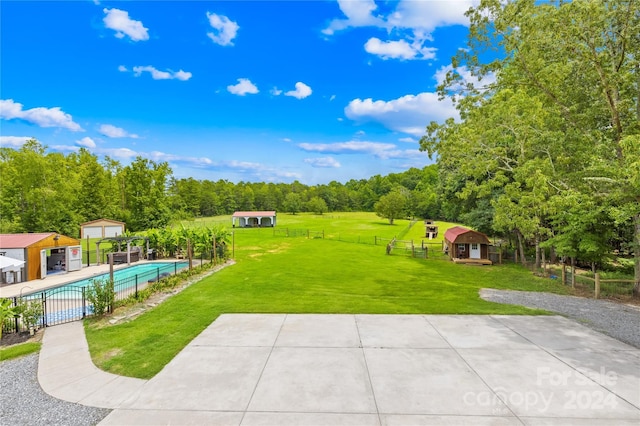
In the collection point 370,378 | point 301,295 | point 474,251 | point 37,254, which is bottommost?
point 301,295

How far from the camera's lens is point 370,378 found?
6.11 m

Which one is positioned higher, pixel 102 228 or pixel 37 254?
pixel 102 228

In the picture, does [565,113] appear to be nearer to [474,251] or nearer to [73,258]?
[474,251]

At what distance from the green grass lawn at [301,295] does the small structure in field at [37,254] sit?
9736 mm

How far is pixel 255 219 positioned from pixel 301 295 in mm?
48600

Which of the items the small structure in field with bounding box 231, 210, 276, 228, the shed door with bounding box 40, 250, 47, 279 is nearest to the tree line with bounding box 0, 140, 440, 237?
the small structure in field with bounding box 231, 210, 276, 228

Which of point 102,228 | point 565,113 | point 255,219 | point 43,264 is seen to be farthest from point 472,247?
point 255,219

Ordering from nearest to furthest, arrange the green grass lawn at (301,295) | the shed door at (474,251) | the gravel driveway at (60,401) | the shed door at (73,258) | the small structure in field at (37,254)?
the gravel driveway at (60,401) < the green grass lawn at (301,295) < the small structure in field at (37,254) < the shed door at (73,258) < the shed door at (474,251)

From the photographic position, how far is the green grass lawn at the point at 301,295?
8.04m

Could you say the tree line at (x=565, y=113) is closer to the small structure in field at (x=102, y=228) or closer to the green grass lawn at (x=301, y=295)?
the green grass lawn at (x=301, y=295)

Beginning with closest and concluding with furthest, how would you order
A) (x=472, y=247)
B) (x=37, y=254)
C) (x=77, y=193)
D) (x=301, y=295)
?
(x=301, y=295) → (x=37, y=254) → (x=472, y=247) → (x=77, y=193)

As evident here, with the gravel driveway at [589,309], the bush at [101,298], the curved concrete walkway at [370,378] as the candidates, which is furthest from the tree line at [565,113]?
the bush at [101,298]

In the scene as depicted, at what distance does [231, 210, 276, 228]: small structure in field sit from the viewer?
189 ft

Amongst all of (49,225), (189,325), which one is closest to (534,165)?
(189,325)
